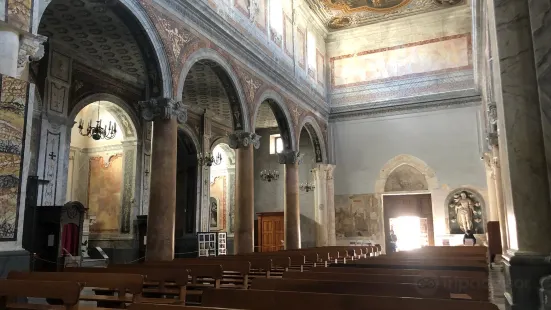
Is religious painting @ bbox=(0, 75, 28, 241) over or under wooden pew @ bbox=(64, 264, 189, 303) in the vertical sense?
over

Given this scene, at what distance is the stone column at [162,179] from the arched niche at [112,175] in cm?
549

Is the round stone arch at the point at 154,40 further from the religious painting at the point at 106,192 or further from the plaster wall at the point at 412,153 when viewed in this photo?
the plaster wall at the point at 412,153

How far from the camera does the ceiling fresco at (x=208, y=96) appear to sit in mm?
15803

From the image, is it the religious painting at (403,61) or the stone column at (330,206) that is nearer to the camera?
the religious painting at (403,61)

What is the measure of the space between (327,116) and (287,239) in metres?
7.28

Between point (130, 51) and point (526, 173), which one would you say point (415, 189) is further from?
point (526, 173)

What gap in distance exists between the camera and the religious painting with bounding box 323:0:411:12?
20.0 m

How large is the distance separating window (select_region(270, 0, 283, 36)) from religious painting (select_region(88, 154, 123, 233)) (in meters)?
7.49

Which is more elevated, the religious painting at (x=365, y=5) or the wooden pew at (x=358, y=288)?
the religious painting at (x=365, y=5)

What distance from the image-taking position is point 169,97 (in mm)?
10477

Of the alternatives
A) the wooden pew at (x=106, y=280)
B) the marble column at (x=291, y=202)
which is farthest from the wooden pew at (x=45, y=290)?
the marble column at (x=291, y=202)

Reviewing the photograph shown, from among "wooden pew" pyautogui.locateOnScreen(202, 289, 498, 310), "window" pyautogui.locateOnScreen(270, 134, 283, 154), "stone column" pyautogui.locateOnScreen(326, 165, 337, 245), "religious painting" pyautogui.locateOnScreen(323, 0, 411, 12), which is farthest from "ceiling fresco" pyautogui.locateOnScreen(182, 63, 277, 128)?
"wooden pew" pyautogui.locateOnScreen(202, 289, 498, 310)

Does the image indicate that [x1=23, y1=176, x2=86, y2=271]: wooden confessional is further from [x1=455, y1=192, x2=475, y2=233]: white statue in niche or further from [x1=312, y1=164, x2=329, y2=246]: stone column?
[x1=455, y1=192, x2=475, y2=233]: white statue in niche

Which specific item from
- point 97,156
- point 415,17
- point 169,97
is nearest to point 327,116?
point 415,17
